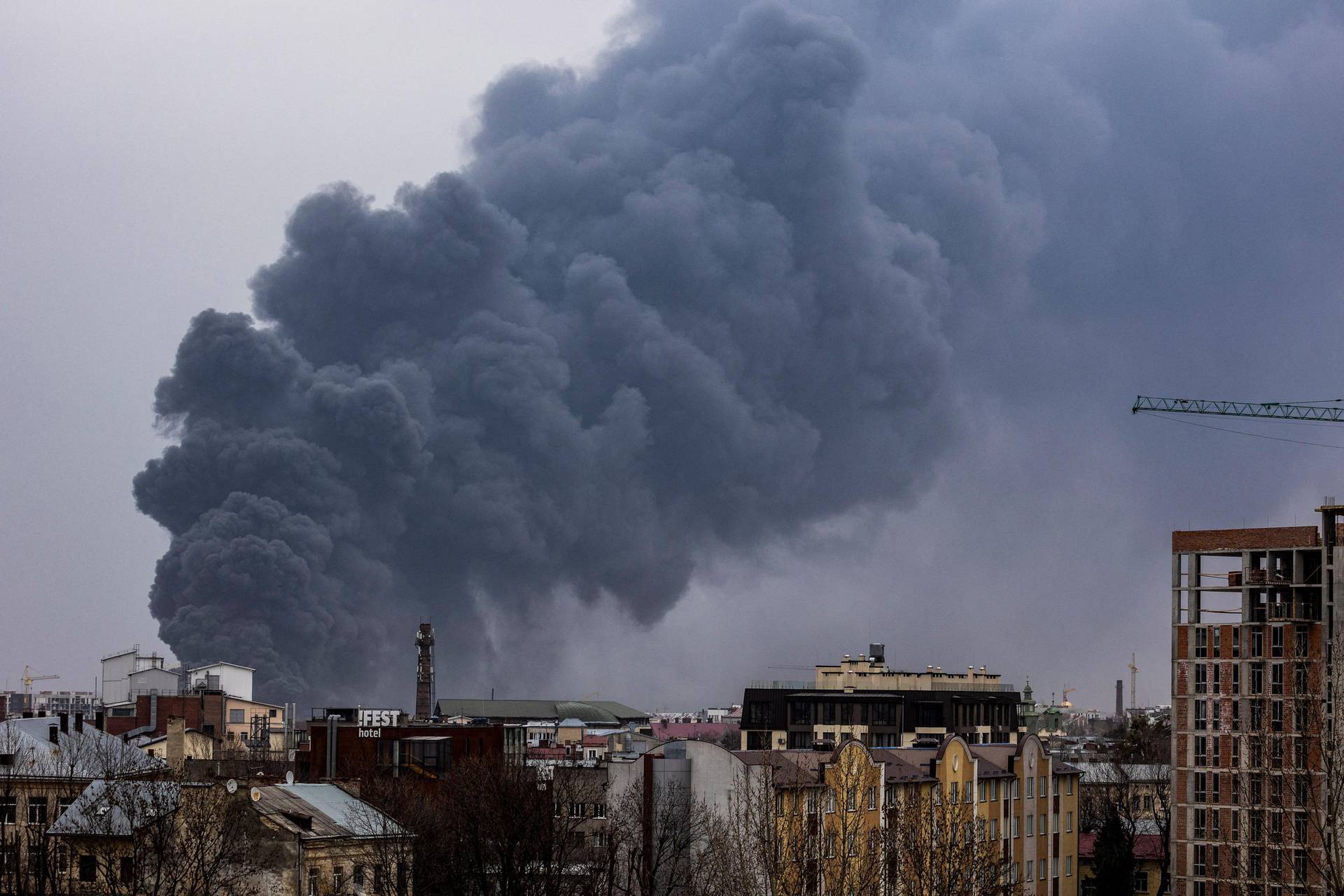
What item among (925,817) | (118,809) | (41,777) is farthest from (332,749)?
(925,817)

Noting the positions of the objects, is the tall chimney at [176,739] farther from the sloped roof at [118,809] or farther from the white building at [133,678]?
the white building at [133,678]

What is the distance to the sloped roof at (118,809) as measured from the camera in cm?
3675

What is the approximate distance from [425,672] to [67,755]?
57895mm

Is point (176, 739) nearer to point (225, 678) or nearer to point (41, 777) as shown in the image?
point (41, 777)

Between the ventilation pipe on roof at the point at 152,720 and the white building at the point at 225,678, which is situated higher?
the white building at the point at 225,678

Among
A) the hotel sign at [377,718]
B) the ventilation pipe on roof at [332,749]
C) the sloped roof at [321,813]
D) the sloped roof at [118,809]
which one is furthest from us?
the hotel sign at [377,718]

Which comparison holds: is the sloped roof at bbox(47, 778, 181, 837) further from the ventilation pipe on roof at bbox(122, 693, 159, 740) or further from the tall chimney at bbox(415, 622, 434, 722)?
the tall chimney at bbox(415, 622, 434, 722)

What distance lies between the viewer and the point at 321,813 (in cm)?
4025

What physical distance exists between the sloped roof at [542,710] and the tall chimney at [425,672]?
1748 centimetres

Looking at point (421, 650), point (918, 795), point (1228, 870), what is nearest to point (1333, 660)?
point (1228, 870)

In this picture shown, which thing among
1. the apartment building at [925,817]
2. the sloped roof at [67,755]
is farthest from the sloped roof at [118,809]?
the apartment building at [925,817]

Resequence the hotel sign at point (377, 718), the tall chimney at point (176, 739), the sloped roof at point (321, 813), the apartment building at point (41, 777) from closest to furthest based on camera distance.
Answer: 1. the apartment building at point (41, 777)
2. the sloped roof at point (321, 813)
3. the tall chimney at point (176, 739)
4. the hotel sign at point (377, 718)

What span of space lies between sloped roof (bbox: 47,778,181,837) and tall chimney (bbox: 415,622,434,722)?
61597 millimetres

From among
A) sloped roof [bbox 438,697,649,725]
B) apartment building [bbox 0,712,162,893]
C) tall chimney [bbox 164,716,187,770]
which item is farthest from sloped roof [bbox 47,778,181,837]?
sloped roof [bbox 438,697,649,725]
